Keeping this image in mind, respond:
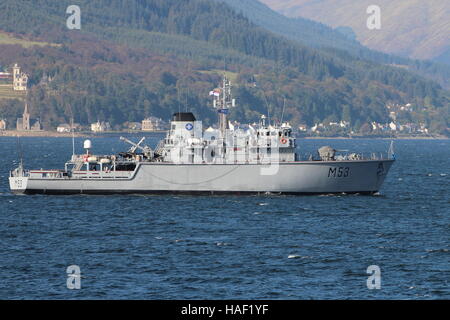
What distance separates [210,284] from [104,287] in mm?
4752

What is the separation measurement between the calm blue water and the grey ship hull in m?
0.92

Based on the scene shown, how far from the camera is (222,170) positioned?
2980 inches

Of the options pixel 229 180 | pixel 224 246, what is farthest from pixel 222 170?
pixel 224 246

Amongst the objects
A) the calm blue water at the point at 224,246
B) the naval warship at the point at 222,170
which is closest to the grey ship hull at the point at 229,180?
the naval warship at the point at 222,170

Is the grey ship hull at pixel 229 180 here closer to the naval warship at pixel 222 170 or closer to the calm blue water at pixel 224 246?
the naval warship at pixel 222 170

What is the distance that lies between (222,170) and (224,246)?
73.3 ft

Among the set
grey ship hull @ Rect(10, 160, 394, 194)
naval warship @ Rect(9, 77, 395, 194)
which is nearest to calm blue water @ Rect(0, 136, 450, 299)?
grey ship hull @ Rect(10, 160, 394, 194)

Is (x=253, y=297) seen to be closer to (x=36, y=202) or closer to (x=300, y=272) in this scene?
(x=300, y=272)

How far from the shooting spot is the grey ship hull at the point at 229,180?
2958 inches

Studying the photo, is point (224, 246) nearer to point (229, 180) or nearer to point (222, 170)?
point (222, 170)

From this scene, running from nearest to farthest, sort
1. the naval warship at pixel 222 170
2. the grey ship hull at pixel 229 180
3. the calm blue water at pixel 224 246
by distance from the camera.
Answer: the calm blue water at pixel 224 246, the grey ship hull at pixel 229 180, the naval warship at pixel 222 170

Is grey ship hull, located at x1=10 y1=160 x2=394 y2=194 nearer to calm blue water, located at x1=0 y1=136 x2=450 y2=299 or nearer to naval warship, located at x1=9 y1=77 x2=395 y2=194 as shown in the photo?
naval warship, located at x1=9 y1=77 x2=395 y2=194
